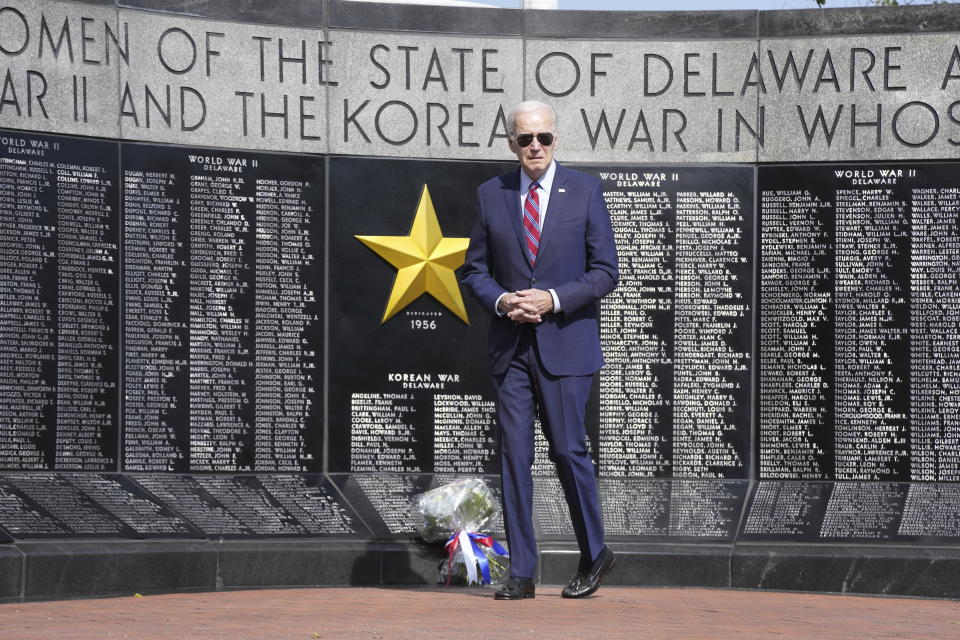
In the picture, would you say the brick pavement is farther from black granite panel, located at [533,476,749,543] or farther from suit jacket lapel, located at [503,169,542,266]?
suit jacket lapel, located at [503,169,542,266]

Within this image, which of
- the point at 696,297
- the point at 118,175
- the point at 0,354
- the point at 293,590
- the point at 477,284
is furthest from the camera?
the point at 696,297

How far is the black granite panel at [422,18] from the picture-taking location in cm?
941

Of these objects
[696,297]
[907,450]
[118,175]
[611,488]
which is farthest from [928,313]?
[118,175]

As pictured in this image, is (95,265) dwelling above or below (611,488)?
above

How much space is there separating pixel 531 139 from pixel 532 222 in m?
0.40

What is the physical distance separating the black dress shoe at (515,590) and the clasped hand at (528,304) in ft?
3.89

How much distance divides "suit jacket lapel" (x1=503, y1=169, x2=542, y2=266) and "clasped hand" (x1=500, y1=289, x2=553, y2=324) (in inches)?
10.9

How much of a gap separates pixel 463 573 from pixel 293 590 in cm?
94

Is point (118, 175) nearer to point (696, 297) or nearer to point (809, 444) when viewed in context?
point (696, 297)

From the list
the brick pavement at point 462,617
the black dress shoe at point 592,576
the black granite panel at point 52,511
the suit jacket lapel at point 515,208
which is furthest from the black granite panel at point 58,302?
the black dress shoe at point 592,576

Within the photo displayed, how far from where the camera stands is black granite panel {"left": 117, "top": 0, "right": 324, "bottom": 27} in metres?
9.10

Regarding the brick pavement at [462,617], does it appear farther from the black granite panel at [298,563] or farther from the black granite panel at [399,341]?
the black granite panel at [399,341]

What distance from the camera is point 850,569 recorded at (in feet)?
25.9

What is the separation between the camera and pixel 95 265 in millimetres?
8664
